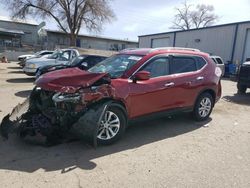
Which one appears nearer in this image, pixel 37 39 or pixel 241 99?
pixel 241 99

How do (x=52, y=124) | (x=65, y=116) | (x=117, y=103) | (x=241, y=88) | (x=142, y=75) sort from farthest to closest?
(x=241, y=88)
(x=142, y=75)
(x=117, y=103)
(x=52, y=124)
(x=65, y=116)

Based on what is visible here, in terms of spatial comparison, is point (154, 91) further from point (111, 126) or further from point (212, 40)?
point (212, 40)

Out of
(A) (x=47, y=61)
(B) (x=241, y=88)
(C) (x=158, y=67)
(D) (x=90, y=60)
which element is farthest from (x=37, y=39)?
(C) (x=158, y=67)

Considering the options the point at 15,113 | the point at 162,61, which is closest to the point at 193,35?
the point at 162,61

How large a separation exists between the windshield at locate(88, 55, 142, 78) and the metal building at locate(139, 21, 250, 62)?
20.4 m

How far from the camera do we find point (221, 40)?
81.1 ft

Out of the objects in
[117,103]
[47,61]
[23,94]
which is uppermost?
[47,61]

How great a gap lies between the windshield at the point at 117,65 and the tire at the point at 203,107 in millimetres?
2061

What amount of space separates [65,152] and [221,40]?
2398cm

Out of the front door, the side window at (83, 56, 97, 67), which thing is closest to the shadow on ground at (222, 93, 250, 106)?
the front door

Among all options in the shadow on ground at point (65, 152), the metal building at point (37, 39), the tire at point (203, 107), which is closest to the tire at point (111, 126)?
the shadow on ground at point (65, 152)

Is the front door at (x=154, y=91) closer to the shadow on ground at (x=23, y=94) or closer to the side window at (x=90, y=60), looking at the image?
the side window at (x=90, y=60)

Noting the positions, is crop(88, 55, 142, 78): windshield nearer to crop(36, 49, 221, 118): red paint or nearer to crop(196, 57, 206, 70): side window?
crop(36, 49, 221, 118): red paint

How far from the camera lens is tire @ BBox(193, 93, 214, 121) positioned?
241 inches
